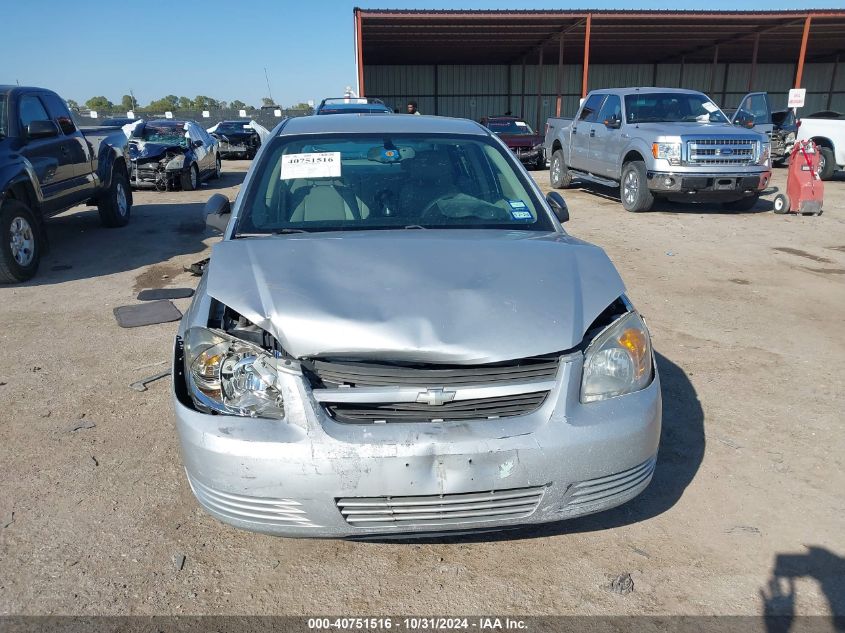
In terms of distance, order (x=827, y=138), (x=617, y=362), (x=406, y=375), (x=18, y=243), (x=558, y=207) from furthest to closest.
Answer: (x=827, y=138) < (x=18, y=243) < (x=558, y=207) < (x=617, y=362) < (x=406, y=375)

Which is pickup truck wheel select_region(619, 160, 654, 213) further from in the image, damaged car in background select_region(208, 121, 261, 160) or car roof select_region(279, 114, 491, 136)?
damaged car in background select_region(208, 121, 261, 160)

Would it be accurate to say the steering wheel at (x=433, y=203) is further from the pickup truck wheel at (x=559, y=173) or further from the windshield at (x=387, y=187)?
the pickup truck wheel at (x=559, y=173)

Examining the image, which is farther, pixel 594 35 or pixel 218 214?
pixel 594 35

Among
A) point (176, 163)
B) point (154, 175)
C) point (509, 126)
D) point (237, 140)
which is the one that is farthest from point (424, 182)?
point (237, 140)

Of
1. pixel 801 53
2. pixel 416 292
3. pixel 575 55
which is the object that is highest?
pixel 575 55

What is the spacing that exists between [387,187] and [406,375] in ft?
5.05

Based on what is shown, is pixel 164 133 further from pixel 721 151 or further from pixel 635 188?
pixel 721 151

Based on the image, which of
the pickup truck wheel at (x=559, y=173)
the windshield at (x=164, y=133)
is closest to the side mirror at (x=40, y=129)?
the windshield at (x=164, y=133)

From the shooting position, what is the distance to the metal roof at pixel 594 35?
70.0ft

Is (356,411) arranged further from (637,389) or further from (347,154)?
(347,154)

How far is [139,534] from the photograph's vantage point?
8.80 feet

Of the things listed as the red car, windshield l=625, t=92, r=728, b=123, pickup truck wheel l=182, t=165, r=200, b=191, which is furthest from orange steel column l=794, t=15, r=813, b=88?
pickup truck wheel l=182, t=165, r=200, b=191

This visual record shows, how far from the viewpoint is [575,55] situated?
104 ft

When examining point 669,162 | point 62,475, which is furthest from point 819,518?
point 669,162
